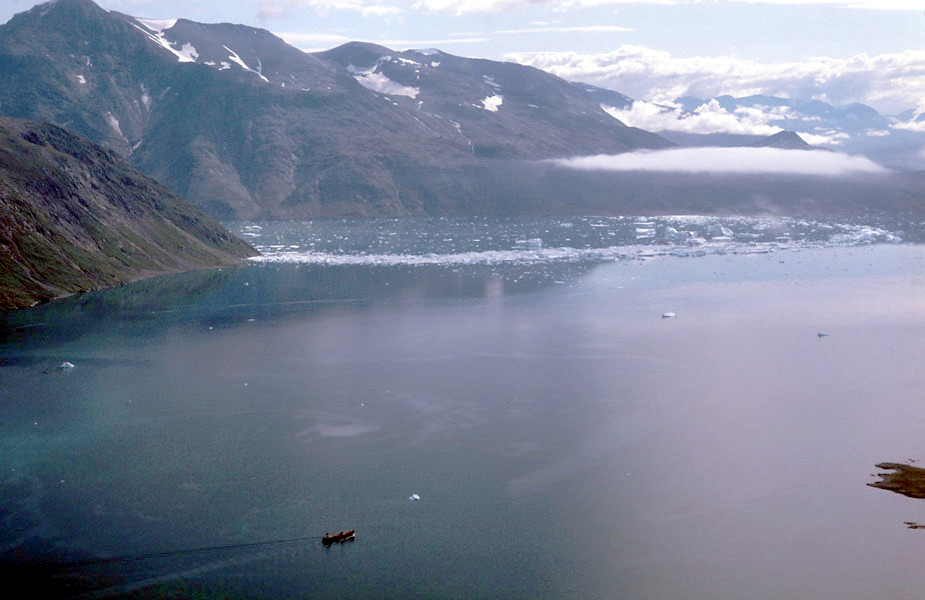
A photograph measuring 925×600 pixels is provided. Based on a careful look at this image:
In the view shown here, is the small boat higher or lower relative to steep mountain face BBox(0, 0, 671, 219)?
Answer: lower

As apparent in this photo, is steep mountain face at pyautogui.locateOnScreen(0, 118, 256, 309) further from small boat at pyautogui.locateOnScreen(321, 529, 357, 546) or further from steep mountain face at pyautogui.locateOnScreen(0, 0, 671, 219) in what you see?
steep mountain face at pyautogui.locateOnScreen(0, 0, 671, 219)

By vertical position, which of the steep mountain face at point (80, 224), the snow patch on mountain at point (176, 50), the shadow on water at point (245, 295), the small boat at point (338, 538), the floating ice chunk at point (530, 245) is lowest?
the small boat at point (338, 538)

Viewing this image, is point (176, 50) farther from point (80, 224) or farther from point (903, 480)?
point (903, 480)

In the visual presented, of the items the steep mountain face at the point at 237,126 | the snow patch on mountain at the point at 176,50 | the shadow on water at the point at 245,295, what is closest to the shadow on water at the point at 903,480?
the shadow on water at the point at 245,295

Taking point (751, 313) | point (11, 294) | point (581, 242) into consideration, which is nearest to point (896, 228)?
point (581, 242)

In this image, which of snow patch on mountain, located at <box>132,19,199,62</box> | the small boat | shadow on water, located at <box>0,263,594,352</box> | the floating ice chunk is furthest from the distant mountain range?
the small boat

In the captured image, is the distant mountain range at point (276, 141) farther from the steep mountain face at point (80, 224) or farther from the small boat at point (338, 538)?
the small boat at point (338, 538)
